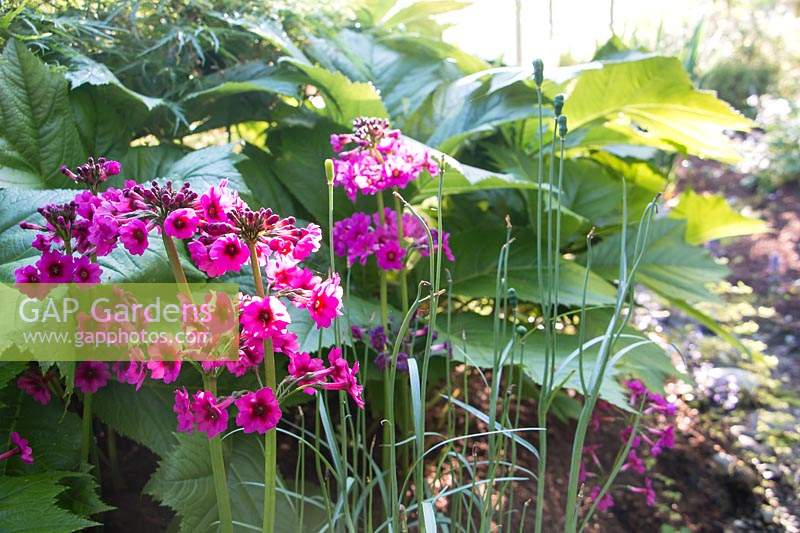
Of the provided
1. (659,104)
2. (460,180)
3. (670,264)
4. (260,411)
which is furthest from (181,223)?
(670,264)

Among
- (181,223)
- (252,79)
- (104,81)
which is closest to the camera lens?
(181,223)

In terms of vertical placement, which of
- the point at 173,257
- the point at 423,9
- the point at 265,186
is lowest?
the point at 265,186

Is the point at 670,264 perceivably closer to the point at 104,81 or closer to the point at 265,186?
the point at 265,186

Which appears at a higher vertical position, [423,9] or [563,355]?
[423,9]

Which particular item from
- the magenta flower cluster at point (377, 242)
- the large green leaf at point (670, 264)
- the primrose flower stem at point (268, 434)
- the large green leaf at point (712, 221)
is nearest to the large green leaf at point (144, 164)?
the magenta flower cluster at point (377, 242)

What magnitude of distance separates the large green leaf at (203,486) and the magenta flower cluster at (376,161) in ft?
1.44

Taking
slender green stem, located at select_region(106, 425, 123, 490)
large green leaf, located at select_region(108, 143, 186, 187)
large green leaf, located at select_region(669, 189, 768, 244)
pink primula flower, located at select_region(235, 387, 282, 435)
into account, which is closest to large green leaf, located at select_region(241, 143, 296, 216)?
large green leaf, located at select_region(108, 143, 186, 187)

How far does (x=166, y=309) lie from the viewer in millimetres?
880

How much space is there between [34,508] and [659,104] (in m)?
1.52

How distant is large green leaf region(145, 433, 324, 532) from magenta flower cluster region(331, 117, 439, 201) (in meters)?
0.44

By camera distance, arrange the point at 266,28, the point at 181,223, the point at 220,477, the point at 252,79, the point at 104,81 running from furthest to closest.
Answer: the point at 252,79 < the point at 266,28 < the point at 104,81 < the point at 220,477 < the point at 181,223

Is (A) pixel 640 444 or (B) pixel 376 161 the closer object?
(B) pixel 376 161

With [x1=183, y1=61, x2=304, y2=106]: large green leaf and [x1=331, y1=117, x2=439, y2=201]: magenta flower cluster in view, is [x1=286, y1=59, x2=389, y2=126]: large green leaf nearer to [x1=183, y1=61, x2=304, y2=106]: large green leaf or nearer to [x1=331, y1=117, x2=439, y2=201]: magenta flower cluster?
[x1=183, y1=61, x2=304, y2=106]: large green leaf

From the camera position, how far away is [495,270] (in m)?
1.54
